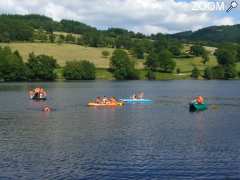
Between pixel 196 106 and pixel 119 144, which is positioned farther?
pixel 196 106

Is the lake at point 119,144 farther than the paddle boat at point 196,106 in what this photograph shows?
No

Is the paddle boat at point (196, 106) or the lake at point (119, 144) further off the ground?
the paddle boat at point (196, 106)

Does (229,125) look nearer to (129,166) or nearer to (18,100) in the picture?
(129,166)

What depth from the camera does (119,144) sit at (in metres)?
53.8

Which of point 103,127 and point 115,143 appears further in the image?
point 103,127

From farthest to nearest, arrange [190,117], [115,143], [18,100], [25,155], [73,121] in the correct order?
1. [18,100]
2. [190,117]
3. [73,121]
4. [115,143]
5. [25,155]

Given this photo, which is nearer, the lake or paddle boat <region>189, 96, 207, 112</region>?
the lake

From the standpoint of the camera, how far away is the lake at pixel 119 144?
41375 mm

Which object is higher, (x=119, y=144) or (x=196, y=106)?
(x=196, y=106)

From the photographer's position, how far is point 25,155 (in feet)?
156

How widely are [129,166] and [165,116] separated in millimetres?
41021

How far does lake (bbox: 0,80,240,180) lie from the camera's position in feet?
136

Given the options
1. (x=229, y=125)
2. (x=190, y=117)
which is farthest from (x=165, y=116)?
(x=229, y=125)

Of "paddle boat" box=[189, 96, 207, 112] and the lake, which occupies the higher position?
"paddle boat" box=[189, 96, 207, 112]
